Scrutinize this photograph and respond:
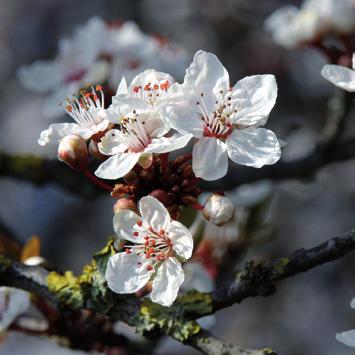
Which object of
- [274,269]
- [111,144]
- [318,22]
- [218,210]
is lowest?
[318,22]

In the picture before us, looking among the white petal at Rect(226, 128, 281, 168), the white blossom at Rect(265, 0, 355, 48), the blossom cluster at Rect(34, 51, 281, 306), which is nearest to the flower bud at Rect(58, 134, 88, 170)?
the blossom cluster at Rect(34, 51, 281, 306)

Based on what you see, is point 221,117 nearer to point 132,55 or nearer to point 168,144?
point 168,144

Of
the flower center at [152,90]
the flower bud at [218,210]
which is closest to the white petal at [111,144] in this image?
the flower center at [152,90]

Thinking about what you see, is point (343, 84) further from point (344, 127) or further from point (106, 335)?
point (344, 127)

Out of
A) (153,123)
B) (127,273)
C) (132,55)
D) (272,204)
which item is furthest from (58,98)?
(272,204)

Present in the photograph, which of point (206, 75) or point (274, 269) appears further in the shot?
point (206, 75)

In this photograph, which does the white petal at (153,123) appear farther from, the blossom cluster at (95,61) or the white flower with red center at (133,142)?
the blossom cluster at (95,61)

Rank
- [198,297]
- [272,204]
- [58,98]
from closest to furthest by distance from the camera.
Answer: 1. [198,297]
2. [58,98]
3. [272,204]

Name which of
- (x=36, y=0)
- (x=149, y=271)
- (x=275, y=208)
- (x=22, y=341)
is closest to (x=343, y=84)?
(x=149, y=271)
